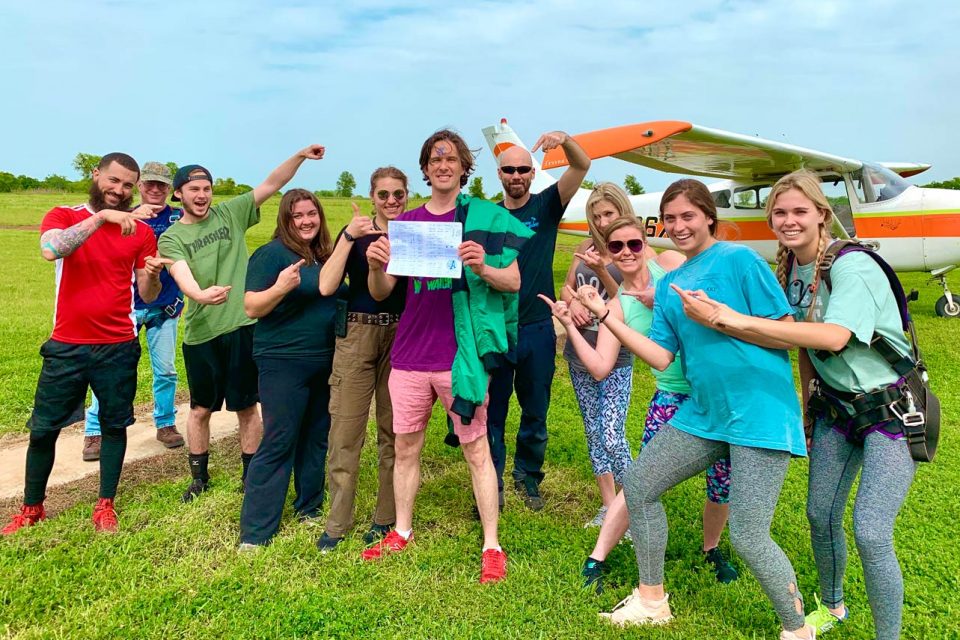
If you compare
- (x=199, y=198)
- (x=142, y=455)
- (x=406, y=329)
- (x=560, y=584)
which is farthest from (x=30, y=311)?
(x=560, y=584)

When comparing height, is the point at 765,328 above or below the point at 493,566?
above

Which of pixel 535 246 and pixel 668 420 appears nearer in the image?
pixel 668 420

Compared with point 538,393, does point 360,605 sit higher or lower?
lower

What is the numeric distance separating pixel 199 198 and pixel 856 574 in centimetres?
432

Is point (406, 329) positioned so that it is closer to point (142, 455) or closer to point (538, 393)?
point (538, 393)

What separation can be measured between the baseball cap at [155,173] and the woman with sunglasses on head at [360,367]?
202 cm

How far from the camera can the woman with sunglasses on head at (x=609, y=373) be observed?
327 centimetres

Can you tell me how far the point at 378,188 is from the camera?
10.6ft

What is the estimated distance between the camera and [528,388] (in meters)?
3.85

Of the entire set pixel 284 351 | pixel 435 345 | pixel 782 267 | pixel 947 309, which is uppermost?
pixel 782 267

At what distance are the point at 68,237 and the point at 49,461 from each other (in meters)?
1.39

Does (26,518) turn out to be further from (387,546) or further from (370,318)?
(370,318)

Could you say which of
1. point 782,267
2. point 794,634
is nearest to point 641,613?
point 794,634

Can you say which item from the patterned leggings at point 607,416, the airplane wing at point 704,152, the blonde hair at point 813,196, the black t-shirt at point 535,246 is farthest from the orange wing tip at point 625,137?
the blonde hair at point 813,196
